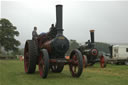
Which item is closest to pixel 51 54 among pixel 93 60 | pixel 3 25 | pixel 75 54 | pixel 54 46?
pixel 54 46

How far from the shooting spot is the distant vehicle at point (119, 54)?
1959 cm

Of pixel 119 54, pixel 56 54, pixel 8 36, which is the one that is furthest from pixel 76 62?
pixel 8 36

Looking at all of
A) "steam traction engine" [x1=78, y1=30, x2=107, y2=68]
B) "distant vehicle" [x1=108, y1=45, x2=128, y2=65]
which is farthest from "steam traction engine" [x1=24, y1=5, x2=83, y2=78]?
"distant vehicle" [x1=108, y1=45, x2=128, y2=65]

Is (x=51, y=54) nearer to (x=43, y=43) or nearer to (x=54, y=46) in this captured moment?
(x=54, y=46)

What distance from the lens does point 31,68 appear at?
8.72 metres

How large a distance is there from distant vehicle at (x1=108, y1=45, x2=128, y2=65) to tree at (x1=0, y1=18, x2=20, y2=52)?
25388mm

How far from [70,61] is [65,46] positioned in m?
0.65

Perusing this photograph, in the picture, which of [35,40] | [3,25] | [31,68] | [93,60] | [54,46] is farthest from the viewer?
[3,25]

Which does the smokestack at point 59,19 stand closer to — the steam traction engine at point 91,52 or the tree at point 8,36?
the steam traction engine at point 91,52

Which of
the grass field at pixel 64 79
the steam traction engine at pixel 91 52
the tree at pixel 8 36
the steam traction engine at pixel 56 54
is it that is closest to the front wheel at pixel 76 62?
the steam traction engine at pixel 56 54

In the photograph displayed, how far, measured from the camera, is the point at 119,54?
21125mm

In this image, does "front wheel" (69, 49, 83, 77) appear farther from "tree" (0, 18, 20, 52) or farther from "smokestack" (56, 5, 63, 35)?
"tree" (0, 18, 20, 52)

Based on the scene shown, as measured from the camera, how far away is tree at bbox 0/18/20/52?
40.2 metres

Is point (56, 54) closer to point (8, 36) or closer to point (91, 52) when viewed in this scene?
point (91, 52)
